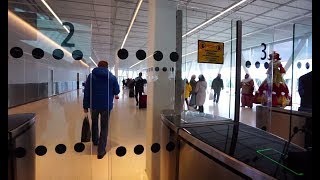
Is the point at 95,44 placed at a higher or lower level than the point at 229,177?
higher

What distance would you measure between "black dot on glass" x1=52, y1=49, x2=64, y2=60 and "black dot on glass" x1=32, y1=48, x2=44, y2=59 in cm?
9

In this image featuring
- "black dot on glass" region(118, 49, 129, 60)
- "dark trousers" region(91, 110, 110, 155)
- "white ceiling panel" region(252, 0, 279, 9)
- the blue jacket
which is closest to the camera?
"black dot on glass" region(118, 49, 129, 60)

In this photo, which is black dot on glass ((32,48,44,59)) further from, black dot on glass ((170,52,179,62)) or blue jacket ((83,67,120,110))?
black dot on glass ((170,52,179,62))

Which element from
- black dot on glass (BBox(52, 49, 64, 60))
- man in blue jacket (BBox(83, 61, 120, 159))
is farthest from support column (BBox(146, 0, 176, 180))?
black dot on glass (BBox(52, 49, 64, 60))

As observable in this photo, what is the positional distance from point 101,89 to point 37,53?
157 centimetres

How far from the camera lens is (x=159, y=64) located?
2250 mm

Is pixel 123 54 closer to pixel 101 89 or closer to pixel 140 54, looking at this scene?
pixel 140 54

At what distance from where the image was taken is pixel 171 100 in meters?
2.36

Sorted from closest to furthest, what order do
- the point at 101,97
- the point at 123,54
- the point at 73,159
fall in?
the point at 123,54 → the point at 101,97 → the point at 73,159

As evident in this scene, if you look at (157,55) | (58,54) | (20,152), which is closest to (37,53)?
(58,54)

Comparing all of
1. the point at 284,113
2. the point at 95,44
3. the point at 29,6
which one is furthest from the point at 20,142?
the point at 284,113

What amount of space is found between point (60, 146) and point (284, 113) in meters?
2.90

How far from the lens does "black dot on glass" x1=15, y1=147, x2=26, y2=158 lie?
4.67 ft

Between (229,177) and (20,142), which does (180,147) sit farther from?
(20,142)
